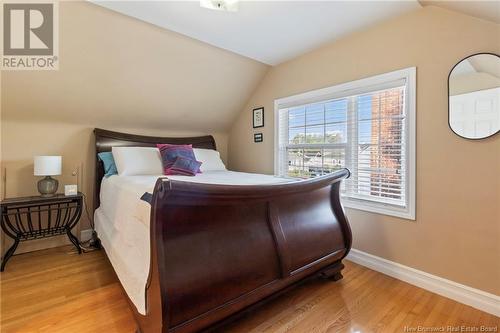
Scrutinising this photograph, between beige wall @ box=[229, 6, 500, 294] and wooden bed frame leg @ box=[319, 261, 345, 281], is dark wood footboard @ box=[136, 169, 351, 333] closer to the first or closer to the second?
wooden bed frame leg @ box=[319, 261, 345, 281]

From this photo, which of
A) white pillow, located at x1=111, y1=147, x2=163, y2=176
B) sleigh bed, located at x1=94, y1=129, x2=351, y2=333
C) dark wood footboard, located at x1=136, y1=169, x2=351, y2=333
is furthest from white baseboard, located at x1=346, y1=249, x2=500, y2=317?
white pillow, located at x1=111, y1=147, x2=163, y2=176

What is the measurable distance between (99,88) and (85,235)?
1789 millimetres

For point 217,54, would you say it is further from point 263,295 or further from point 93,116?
point 263,295

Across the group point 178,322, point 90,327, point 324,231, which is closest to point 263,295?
point 178,322

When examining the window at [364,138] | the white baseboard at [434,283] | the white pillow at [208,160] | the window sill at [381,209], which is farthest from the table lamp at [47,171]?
the white baseboard at [434,283]

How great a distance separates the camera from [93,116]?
2.99 m

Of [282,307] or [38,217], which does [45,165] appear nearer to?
[38,217]

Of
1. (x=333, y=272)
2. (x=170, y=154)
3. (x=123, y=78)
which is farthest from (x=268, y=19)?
(x=333, y=272)

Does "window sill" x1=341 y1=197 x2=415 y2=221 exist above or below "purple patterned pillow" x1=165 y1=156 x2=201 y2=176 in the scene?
below

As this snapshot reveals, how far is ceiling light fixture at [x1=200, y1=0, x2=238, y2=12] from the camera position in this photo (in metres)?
1.86

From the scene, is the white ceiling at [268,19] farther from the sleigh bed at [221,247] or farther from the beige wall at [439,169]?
the sleigh bed at [221,247]

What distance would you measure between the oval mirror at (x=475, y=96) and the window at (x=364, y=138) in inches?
11.0

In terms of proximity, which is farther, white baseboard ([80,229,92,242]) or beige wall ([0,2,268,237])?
white baseboard ([80,229,92,242])

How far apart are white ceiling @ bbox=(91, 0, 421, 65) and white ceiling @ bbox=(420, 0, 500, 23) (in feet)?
0.92
